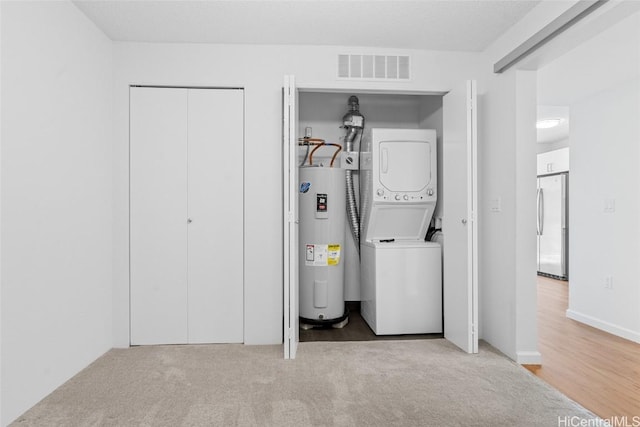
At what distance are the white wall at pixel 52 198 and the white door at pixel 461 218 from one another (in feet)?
9.17

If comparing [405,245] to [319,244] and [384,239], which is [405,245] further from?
[319,244]

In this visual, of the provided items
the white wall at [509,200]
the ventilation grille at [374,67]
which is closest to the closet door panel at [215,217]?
the ventilation grille at [374,67]

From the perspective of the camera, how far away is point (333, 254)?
3.69 m

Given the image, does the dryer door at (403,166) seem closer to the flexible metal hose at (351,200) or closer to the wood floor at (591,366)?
the flexible metal hose at (351,200)

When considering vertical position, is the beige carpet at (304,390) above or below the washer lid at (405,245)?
below

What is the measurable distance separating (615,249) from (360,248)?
244cm

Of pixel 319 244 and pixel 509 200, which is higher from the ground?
pixel 509 200

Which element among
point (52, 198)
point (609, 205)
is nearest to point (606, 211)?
point (609, 205)

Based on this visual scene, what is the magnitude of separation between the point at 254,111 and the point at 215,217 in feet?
3.11

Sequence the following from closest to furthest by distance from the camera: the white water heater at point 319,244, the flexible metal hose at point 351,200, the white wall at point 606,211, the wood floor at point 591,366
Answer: the wood floor at point 591,366
the white wall at point 606,211
the white water heater at point 319,244
the flexible metal hose at point 351,200

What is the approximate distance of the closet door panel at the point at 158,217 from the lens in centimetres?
318

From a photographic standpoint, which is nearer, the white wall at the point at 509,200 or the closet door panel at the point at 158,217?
the white wall at the point at 509,200

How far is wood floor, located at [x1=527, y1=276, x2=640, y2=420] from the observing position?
225cm

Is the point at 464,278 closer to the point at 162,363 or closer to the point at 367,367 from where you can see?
the point at 367,367
